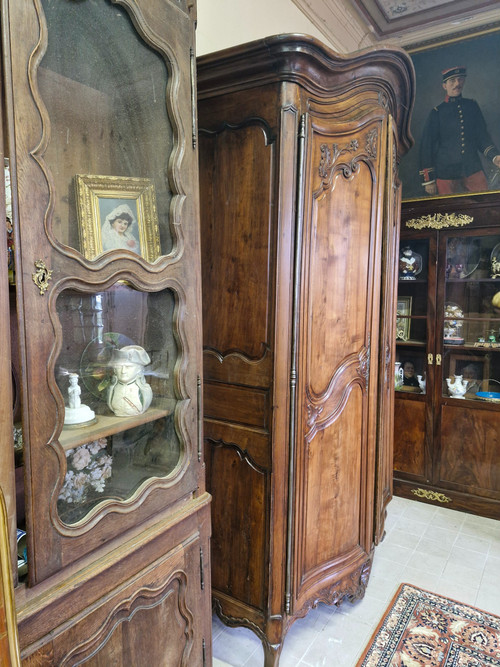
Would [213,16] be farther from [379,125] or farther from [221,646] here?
[221,646]

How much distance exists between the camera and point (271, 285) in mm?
1542

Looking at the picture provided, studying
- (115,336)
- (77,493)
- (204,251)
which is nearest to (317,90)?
(204,251)

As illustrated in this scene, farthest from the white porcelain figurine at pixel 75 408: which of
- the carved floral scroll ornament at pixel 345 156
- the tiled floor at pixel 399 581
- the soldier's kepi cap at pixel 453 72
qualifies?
the soldier's kepi cap at pixel 453 72

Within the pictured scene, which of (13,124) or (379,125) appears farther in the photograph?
(379,125)

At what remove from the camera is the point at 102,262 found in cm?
88

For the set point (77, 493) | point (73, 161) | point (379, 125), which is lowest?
point (77, 493)

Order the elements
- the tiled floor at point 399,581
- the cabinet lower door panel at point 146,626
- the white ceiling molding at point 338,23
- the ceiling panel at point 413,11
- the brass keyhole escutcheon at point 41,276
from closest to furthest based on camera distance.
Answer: the brass keyhole escutcheon at point 41,276
the cabinet lower door panel at point 146,626
the tiled floor at point 399,581
the white ceiling molding at point 338,23
the ceiling panel at point 413,11

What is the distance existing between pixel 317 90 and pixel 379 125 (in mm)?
409

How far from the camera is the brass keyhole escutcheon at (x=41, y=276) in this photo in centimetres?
77

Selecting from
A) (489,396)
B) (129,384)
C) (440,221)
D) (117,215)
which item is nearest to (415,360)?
(489,396)

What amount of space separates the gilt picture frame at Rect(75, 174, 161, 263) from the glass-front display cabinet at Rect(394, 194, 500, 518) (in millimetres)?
2370

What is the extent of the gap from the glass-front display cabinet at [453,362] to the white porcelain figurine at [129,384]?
2.37m

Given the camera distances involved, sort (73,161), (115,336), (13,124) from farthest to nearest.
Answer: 1. (115,336)
2. (73,161)
3. (13,124)

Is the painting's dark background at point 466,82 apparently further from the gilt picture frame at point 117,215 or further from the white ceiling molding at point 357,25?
the gilt picture frame at point 117,215
